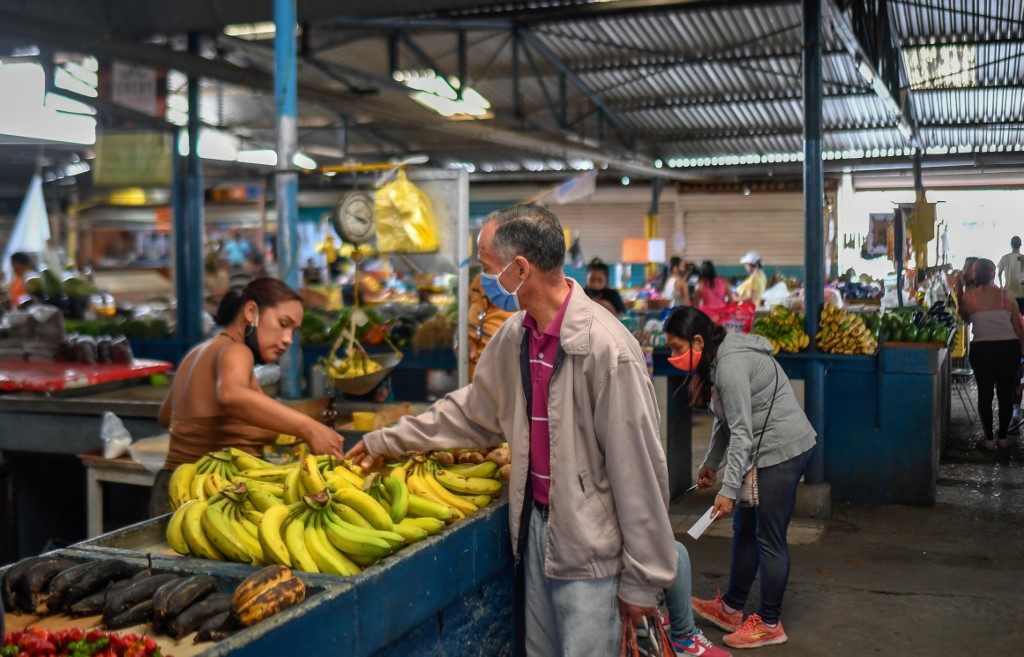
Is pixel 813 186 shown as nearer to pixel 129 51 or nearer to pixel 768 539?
pixel 768 539

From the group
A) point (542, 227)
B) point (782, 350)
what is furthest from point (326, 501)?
point (782, 350)

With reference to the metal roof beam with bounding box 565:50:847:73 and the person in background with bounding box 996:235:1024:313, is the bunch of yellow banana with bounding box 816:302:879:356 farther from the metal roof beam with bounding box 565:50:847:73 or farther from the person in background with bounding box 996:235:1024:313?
the metal roof beam with bounding box 565:50:847:73

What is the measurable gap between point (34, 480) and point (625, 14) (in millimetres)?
8427

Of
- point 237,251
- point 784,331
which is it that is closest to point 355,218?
point 784,331

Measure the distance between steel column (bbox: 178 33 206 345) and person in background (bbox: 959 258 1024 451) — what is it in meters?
7.60

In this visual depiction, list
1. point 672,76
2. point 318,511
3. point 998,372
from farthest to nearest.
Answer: point 672,76 → point 998,372 → point 318,511

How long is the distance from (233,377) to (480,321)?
233cm

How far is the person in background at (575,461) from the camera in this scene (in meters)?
2.71

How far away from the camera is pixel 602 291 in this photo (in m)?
9.52

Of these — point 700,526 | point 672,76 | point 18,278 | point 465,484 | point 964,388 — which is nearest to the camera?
point 465,484

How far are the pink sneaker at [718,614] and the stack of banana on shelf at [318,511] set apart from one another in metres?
2.10

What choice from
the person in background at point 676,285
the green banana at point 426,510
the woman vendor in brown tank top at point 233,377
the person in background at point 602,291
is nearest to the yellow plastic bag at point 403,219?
the woman vendor in brown tank top at point 233,377

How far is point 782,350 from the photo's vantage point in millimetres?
7414

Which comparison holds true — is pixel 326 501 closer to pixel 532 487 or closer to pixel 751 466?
pixel 532 487
